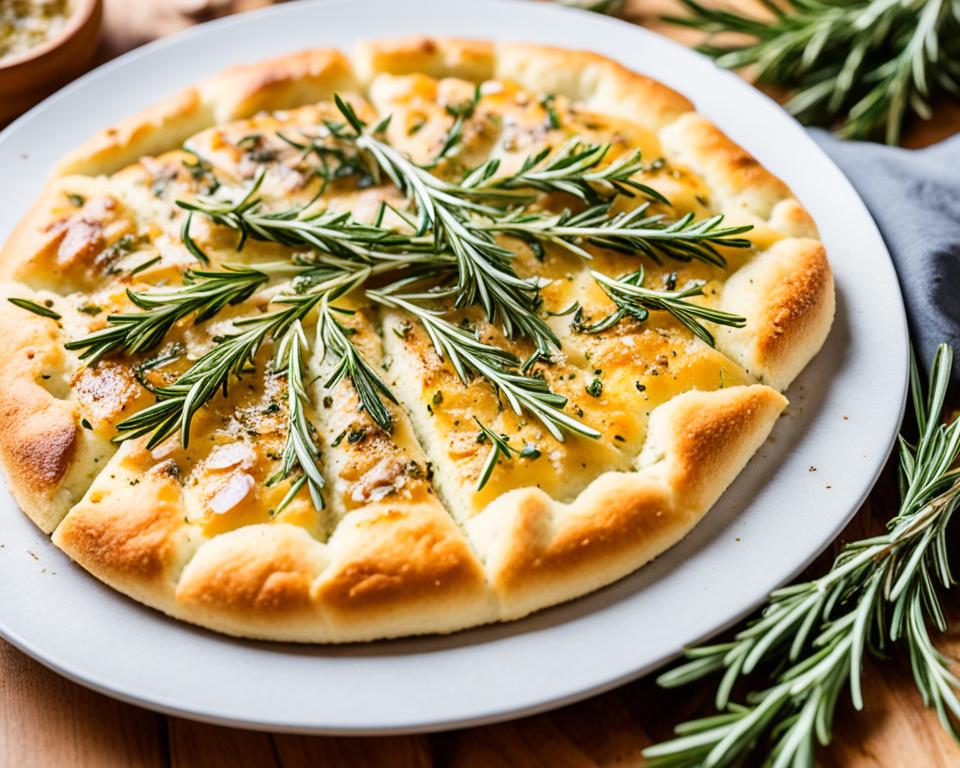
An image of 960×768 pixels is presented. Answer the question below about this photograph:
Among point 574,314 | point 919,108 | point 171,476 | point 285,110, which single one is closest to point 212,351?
point 171,476

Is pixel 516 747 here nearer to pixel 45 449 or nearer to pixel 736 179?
pixel 45 449

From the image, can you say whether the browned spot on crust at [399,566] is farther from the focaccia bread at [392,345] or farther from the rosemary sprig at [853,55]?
the rosemary sprig at [853,55]

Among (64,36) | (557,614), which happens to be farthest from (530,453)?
(64,36)

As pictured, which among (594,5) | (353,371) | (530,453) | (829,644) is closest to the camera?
(829,644)

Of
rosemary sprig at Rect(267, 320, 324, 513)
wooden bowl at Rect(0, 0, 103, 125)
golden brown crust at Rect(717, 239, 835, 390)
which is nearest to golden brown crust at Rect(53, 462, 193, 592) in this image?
rosemary sprig at Rect(267, 320, 324, 513)

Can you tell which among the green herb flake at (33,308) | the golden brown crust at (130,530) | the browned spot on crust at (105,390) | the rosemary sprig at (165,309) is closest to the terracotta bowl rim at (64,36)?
the green herb flake at (33,308)

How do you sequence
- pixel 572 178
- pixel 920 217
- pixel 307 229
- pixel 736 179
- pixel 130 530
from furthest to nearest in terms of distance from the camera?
pixel 920 217 → pixel 736 179 → pixel 572 178 → pixel 307 229 → pixel 130 530
